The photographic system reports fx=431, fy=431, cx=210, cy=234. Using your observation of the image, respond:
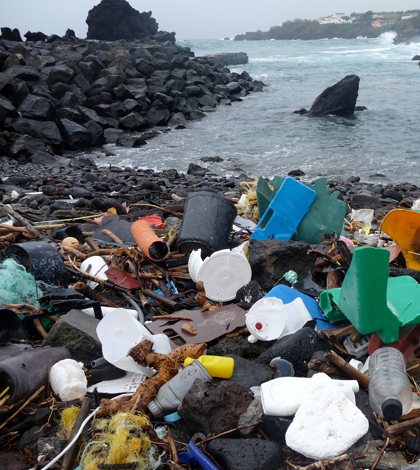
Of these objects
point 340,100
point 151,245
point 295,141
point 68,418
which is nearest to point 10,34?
point 340,100

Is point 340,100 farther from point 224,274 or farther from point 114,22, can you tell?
point 114,22

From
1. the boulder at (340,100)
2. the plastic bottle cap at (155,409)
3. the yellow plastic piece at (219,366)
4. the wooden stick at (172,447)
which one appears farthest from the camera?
the boulder at (340,100)

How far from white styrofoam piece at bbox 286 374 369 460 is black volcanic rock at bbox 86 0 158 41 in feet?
135

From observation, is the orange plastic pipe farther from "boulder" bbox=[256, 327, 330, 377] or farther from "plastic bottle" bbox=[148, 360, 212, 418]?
"plastic bottle" bbox=[148, 360, 212, 418]

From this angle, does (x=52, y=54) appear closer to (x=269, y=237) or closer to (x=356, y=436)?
(x=269, y=237)

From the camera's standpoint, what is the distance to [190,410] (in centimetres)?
190

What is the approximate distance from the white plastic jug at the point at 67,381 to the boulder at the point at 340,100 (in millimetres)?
18362

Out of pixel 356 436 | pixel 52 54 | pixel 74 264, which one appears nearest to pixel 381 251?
pixel 356 436

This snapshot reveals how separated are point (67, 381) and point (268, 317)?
116 cm

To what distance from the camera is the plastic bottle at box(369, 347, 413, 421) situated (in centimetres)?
182

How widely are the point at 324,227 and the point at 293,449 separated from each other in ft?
7.30

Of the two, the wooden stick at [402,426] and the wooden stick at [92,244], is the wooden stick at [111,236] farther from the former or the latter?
the wooden stick at [402,426]

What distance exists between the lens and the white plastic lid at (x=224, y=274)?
119 inches

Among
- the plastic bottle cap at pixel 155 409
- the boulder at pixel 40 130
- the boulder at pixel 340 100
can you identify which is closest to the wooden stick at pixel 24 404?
the plastic bottle cap at pixel 155 409
